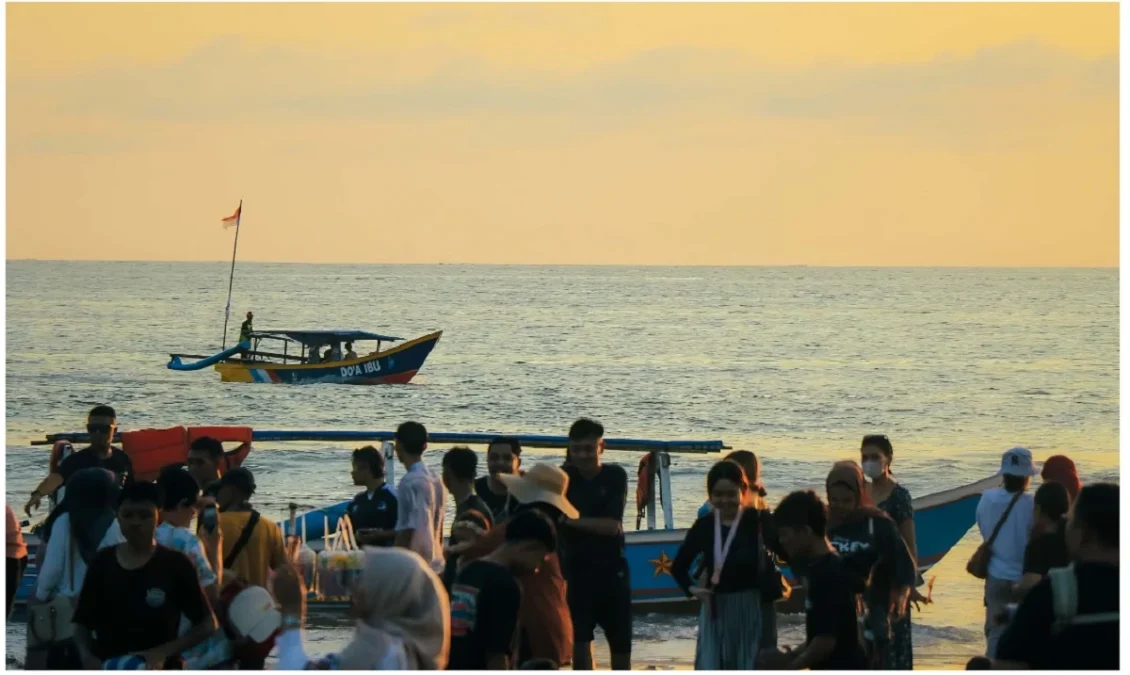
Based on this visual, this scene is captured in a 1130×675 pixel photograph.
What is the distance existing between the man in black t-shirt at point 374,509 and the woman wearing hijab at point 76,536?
2.00 metres

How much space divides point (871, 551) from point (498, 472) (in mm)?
2391

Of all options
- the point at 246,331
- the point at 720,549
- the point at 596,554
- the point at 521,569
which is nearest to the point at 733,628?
the point at 720,549

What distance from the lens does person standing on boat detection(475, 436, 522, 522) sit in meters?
8.66

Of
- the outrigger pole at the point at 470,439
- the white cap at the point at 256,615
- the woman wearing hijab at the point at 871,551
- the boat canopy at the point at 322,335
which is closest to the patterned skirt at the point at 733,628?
the woman wearing hijab at the point at 871,551

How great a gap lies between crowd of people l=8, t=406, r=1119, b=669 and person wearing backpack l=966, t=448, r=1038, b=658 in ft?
0.04

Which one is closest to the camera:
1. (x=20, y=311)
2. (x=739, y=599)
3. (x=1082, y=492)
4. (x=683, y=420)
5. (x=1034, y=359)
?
(x=1082, y=492)

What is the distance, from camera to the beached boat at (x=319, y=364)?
1965 inches

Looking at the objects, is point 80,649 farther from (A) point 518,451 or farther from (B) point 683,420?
(B) point 683,420

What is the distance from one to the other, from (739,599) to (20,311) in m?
127

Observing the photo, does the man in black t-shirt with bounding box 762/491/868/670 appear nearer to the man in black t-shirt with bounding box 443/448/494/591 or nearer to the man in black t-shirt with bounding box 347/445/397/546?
the man in black t-shirt with bounding box 443/448/494/591

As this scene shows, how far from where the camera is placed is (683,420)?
4906cm

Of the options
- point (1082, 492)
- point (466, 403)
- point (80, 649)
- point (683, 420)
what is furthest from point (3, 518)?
point (466, 403)

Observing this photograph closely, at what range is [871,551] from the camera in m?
7.20

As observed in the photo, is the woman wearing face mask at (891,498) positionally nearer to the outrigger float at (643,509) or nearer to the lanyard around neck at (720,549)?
the lanyard around neck at (720,549)
